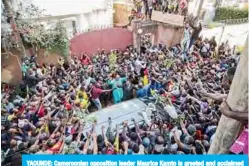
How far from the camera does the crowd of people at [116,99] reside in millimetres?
4832

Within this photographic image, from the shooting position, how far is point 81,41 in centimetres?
1049

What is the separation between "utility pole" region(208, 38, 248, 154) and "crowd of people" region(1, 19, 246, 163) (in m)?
0.46

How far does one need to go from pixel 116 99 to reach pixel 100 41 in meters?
3.85

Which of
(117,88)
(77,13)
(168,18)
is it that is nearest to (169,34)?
(168,18)

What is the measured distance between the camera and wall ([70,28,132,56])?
34.1 ft

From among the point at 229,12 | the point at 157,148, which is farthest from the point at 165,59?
the point at 229,12

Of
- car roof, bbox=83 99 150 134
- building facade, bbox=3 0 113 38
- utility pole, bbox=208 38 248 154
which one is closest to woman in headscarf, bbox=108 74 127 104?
car roof, bbox=83 99 150 134

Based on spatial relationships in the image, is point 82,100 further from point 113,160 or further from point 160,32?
point 160,32

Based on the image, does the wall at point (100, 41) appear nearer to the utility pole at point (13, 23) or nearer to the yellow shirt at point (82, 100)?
the utility pole at point (13, 23)

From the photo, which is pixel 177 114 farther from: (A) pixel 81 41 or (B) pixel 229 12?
(B) pixel 229 12

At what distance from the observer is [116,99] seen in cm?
769

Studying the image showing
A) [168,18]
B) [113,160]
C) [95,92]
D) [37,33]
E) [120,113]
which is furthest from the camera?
[168,18]

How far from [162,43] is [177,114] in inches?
243

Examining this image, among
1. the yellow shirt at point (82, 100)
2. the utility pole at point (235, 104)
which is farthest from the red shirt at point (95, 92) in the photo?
the utility pole at point (235, 104)
